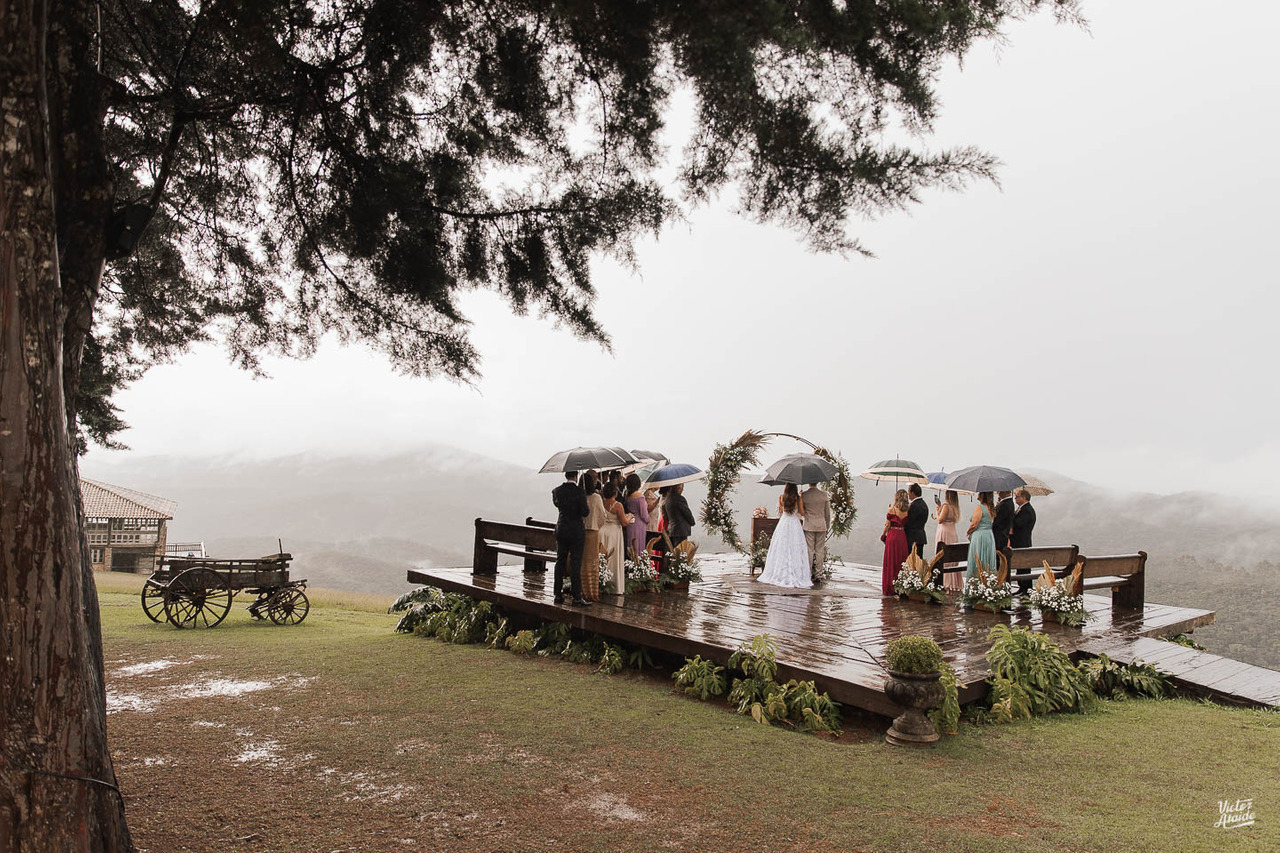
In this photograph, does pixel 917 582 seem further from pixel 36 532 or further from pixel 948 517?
pixel 36 532

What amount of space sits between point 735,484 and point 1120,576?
6972 millimetres

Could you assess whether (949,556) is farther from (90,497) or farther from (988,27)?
(90,497)

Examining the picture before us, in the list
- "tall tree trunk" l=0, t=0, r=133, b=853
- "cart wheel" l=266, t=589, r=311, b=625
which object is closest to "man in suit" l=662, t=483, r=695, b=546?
"cart wheel" l=266, t=589, r=311, b=625

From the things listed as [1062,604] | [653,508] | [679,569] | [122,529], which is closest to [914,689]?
[1062,604]

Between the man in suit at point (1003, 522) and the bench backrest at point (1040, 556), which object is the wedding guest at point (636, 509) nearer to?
the man in suit at point (1003, 522)

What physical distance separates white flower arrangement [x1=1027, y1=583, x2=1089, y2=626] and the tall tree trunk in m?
10.2

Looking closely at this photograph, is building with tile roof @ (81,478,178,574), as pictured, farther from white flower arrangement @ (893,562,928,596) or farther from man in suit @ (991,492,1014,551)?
man in suit @ (991,492,1014,551)

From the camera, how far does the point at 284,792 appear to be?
5328mm

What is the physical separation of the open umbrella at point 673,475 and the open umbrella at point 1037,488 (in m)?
5.79

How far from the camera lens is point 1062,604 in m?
10.0

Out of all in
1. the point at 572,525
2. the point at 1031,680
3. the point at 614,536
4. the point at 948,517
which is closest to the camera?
the point at 1031,680

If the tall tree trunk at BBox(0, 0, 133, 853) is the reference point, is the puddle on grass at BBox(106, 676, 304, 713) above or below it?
below

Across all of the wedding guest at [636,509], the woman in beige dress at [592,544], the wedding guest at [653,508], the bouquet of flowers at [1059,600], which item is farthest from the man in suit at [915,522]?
the woman in beige dress at [592,544]

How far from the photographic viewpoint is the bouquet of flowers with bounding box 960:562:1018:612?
10648mm
